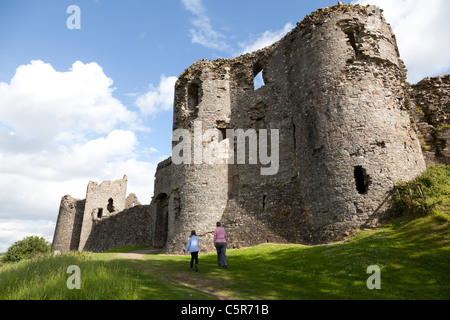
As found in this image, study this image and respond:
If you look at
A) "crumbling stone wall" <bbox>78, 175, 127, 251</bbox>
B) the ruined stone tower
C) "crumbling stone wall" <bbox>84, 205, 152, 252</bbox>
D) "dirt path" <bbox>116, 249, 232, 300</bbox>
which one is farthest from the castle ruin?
the ruined stone tower

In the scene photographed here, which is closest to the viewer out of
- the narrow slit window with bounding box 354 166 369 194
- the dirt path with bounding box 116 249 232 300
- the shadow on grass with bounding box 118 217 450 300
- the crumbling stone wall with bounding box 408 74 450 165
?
the shadow on grass with bounding box 118 217 450 300

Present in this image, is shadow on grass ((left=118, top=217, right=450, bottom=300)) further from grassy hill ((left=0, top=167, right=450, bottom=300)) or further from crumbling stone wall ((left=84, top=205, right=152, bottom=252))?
crumbling stone wall ((left=84, top=205, right=152, bottom=252))

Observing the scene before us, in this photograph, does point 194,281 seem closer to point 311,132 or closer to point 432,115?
point 311,132

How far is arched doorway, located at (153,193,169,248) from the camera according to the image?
27062mm

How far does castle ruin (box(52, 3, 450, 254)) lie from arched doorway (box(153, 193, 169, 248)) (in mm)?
6313

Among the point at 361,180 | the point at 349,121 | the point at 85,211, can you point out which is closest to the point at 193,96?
the point at 349,121

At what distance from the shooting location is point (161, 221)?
27.9m

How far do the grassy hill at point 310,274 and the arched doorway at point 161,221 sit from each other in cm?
1407

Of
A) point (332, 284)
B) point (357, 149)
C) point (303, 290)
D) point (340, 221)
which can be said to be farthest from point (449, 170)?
point (303, 290)

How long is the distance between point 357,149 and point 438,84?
8.89m

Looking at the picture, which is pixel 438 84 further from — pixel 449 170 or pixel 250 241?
pixel 250 241

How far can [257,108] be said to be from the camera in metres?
22.4

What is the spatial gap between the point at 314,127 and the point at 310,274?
929 cm

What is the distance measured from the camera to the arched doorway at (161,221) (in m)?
27.1
